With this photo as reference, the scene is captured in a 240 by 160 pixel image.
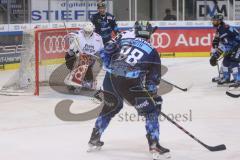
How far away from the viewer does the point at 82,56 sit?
34.8ft

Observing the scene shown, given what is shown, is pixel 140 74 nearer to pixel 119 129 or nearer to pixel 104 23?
pixel 119 129

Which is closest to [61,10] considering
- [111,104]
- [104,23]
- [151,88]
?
[104,23]

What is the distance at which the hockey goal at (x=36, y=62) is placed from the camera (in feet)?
34.9

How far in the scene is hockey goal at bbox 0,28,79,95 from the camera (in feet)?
34.9

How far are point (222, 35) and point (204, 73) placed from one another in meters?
2.52

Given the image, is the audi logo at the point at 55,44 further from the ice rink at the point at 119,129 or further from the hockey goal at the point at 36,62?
the ice rink at the point at 119,129

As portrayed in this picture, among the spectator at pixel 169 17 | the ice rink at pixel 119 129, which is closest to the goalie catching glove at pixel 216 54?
the ice rink at pixel 119 129

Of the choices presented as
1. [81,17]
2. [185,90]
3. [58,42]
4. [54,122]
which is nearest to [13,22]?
[81,17]

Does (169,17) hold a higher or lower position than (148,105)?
higher

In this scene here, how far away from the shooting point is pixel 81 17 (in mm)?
17469

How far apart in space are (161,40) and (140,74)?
35.6ft

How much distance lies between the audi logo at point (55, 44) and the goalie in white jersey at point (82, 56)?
0.73 m

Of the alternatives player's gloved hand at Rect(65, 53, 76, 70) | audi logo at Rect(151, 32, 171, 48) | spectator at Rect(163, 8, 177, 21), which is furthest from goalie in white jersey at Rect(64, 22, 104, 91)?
spectator at Rect(163, 8, 177, 21)

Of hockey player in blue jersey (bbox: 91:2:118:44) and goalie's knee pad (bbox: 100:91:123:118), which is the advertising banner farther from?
goalie's knee pad (bbox: 100:91:123:118)
